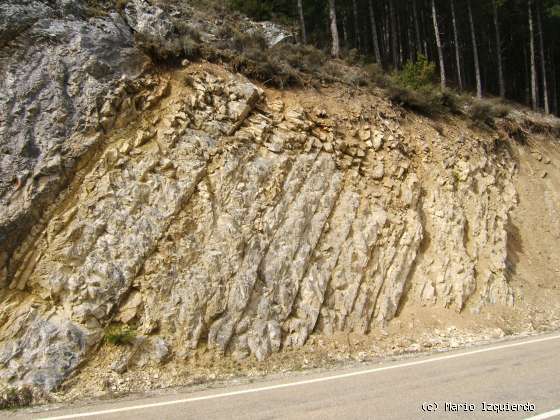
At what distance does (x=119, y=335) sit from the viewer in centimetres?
745

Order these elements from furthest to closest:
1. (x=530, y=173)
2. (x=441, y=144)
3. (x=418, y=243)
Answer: (x=530, y=173) → (x=441, y=144) → (x=418, y=243)

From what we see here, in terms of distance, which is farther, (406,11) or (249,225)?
(406,11)

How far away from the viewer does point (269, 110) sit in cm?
1197

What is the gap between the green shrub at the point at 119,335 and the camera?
24.3 ft

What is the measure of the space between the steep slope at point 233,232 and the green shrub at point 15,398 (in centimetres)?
22

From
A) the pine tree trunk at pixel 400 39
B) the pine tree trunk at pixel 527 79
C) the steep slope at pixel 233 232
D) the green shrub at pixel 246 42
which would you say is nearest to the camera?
the steep slope at pixel 233 232

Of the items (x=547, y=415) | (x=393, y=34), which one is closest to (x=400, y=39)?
(x=393, y=34)

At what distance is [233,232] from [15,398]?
4.74m

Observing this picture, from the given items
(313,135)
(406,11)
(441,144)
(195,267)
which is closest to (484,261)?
→ (441,144)

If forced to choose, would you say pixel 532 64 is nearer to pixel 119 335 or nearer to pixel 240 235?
pixel 240 235

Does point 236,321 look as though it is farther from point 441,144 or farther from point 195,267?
point 441,144

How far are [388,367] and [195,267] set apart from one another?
416 cm

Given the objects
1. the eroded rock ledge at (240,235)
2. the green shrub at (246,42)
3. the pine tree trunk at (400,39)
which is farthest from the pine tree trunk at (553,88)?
the green shrub at (246,42)

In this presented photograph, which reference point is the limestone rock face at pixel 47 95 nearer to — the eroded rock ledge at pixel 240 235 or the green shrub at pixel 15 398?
the eroded rock ledge at pixel 240 235
